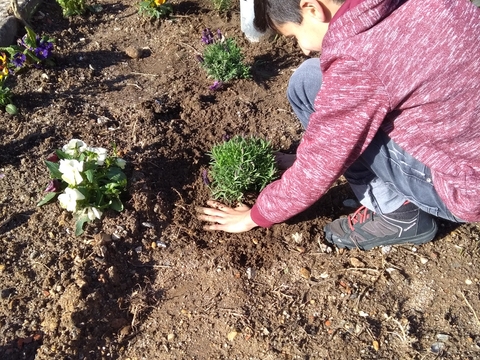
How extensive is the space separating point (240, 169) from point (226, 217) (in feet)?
0.95

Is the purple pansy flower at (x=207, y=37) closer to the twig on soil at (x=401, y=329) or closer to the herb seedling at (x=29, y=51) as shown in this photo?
the herb seedling at (x=29, y=51)

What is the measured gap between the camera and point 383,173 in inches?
93.8

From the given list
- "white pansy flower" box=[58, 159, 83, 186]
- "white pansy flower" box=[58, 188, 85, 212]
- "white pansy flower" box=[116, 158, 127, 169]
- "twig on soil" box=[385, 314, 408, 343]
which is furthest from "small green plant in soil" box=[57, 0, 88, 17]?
"twig on soil" box=[385, 314, 408, 343]

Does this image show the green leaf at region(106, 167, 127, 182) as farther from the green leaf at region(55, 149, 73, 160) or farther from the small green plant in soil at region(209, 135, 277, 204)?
the small green plant in soil at region(209, 135, 277, 204)

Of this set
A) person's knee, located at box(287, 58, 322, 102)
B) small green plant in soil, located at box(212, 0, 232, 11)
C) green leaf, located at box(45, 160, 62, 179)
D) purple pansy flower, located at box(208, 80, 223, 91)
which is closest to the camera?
person's knee, located at box(287, 58, 322, 102)

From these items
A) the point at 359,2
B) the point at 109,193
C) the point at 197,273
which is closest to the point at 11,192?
the point at 109,193

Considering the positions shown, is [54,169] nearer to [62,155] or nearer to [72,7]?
[62,155]

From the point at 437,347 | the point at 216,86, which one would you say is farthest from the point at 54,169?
the point at 437,347

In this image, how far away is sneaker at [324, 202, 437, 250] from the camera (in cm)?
265

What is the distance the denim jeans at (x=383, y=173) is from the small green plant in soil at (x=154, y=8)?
199cm

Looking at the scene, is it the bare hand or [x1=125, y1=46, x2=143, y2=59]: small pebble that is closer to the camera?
the bare hand

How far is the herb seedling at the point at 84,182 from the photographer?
8.36 feet

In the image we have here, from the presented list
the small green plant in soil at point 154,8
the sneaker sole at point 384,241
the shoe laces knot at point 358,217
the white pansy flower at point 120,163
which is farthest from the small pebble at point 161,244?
the small green plant in soil at point 154,8

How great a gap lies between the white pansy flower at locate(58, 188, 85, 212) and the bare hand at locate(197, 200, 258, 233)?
71 centimetres
